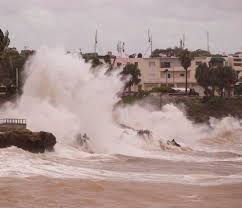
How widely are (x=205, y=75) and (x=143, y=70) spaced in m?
14.6

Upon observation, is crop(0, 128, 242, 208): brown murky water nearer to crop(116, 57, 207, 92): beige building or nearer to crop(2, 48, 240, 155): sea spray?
crop(2, 48, 240, 155): sea spray

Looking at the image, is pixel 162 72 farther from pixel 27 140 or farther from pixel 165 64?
pixel 27 140

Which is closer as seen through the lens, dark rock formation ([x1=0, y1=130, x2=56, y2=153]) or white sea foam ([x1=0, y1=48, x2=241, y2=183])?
dark rock formation ([x1=0, y1=130, x2=56, y2=153])

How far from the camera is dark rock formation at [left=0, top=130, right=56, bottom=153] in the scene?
2614cm

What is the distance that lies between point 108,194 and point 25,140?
986 cm

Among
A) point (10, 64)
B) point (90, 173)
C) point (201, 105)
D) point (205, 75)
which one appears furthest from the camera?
point (205, 75)

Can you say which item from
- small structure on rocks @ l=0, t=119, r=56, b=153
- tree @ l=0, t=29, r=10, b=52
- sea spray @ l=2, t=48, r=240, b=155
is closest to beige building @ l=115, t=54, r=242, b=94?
tree @ l=0, t=29, r=10, b=52

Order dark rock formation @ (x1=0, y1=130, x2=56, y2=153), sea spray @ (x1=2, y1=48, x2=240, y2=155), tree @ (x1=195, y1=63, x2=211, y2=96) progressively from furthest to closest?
tree @ (x1=195, y1=63, x2=211, y2=96)
sea spray @ (x1=2, y1=48, x2=240, y2=155)
dark rock formation @ (x1=0, y1=130, x2=56, y2=153)

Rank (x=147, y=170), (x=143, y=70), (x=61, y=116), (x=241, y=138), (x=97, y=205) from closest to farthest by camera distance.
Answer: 1. (x=97, y=205)
2. (x=147, y=170)
3. (x=61, y=116)
4. (x=241, y=138)
5. (x=143, y=70)

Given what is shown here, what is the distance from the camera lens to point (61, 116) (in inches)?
1341

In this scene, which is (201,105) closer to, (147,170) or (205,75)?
(205,75)

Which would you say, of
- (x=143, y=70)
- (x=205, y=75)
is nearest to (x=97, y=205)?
(x=205, y=75)

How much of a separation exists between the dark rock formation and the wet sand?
6.84 metres

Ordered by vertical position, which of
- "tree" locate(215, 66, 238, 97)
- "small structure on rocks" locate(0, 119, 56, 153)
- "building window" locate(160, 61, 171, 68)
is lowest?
"small structure on rocks" locate(0, 119, 56, 153)
